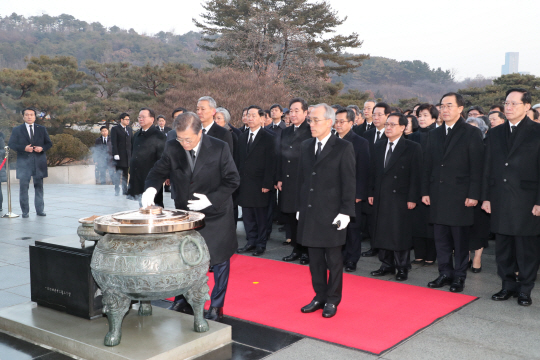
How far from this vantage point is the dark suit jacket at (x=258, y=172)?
6.43 metres

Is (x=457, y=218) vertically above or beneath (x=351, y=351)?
above

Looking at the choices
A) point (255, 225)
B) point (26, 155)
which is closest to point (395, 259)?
point (255, 225)

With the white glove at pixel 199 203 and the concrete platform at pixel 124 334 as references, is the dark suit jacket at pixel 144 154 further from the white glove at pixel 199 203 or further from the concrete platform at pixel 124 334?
the white glove at pixel 199 203

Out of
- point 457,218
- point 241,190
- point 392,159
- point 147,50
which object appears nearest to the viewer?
point 457,218

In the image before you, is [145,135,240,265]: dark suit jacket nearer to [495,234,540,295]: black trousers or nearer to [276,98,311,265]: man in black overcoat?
[276,98,311,265]: man in black overcoat

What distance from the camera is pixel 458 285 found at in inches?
189

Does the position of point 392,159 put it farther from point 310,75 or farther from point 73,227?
point 310,75

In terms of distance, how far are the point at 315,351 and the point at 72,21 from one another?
60185 mm

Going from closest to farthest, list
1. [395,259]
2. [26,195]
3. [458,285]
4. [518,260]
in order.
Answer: [518,260] → [458,285] → [395,259] → [26,195]

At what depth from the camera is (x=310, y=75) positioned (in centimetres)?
2805

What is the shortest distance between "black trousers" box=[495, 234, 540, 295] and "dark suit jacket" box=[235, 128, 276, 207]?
2765 mm

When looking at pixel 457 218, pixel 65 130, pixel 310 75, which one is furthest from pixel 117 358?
pixel 310 75

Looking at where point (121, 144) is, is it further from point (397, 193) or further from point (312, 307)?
point (312, 307)

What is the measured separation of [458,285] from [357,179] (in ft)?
4.95
